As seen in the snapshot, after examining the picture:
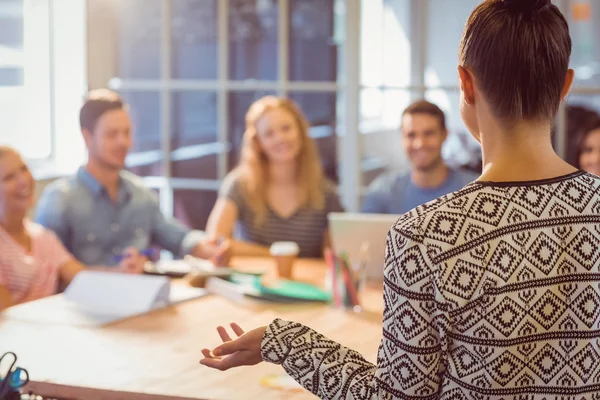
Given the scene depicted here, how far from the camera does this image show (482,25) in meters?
1.19

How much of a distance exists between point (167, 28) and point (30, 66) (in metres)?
0.80

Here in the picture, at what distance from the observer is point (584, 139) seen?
3656 mm

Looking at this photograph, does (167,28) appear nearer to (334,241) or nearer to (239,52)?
(239,52)

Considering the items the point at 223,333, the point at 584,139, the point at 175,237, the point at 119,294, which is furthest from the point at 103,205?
the point at 223,333

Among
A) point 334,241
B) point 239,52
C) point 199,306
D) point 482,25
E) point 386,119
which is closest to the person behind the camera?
point 482,25

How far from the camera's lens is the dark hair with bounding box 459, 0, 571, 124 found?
1.18 metres

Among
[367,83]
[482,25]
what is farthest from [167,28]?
[482,25]

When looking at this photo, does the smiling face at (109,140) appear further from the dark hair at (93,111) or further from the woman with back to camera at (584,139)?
the woman with back to camera at (584,139)

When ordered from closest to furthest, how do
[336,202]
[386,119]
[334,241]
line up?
[334,241] < [336,202] < [386,119]

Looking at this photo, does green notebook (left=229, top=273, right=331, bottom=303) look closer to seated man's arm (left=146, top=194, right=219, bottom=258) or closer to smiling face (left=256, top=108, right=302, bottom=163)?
seated man's arm (left=146, top=194, right=219, bottom=258)

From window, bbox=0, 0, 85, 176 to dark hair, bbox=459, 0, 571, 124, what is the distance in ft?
13.2

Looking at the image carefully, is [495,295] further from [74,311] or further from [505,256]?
[74,311]

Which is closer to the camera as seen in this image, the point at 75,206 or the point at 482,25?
the point at 482,25

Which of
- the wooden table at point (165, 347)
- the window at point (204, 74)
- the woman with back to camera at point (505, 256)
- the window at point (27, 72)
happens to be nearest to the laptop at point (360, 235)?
the wooden table at point (165, 347)
